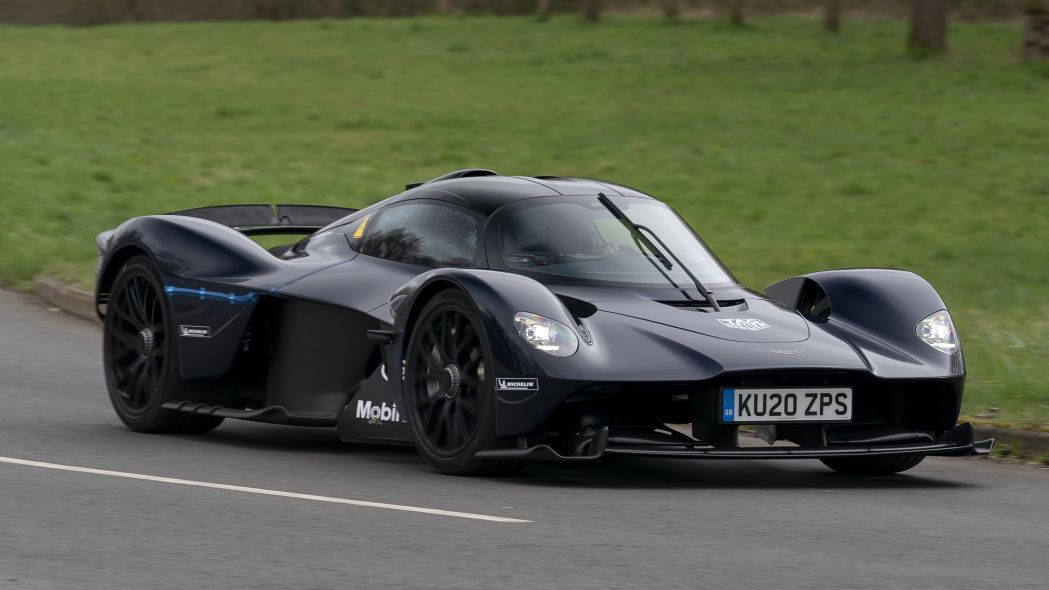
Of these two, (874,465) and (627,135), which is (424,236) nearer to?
(874,465)

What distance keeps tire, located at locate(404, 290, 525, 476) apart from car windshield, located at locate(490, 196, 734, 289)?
594 millimetres

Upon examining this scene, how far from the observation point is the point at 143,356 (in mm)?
9172

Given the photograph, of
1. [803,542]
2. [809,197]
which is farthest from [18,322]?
[809,197]

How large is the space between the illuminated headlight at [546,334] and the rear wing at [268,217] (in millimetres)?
3079

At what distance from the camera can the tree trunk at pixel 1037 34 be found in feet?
Result: 98.3

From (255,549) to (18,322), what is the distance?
8286 millimetres

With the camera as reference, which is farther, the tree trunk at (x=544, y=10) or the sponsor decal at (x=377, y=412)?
the tree trunk at (x=544, y=10)

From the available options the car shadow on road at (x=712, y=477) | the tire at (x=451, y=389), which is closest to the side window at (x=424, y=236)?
the tire at (x=451, y=389)

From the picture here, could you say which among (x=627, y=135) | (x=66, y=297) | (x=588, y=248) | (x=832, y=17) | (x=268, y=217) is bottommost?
(x=66, y=297)

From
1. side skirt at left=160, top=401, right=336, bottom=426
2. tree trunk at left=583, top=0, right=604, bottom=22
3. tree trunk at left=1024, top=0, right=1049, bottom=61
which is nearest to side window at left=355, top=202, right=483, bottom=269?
side skirt at left=160, top=401, right=336, bottom=426

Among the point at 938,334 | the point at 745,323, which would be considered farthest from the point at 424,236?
the point at 938,334

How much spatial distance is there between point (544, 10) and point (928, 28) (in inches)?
682

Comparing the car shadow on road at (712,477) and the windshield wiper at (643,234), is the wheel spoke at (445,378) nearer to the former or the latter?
the car shadow on road at (712,477)

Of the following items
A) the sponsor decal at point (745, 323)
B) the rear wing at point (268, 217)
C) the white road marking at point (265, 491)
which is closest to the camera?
the white road marking at point (265, 491)
